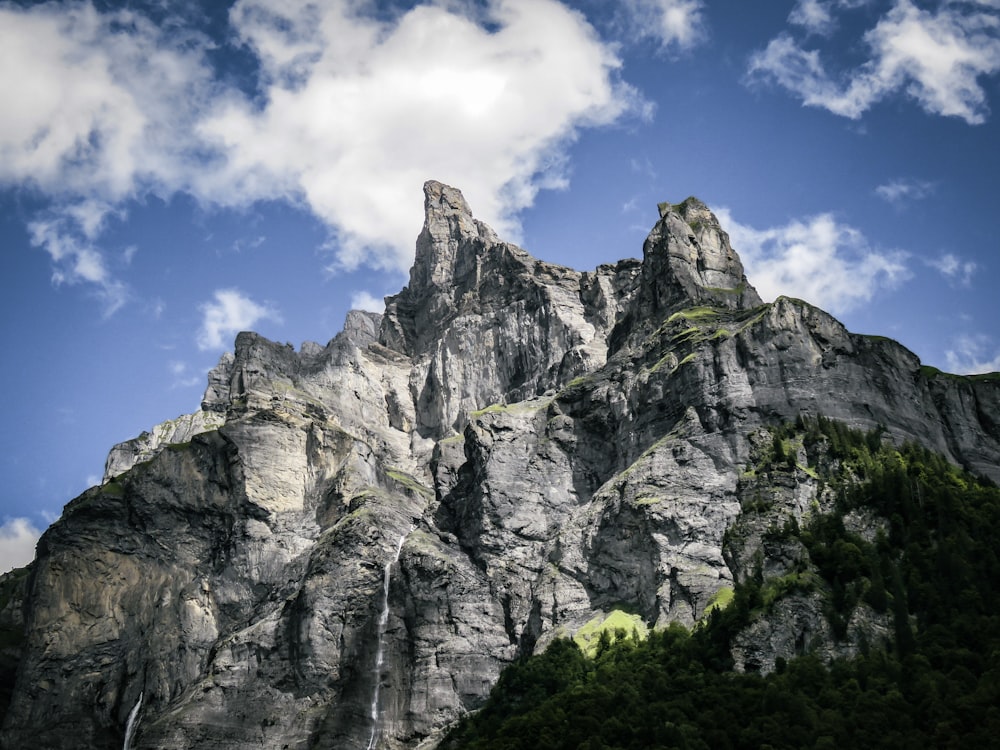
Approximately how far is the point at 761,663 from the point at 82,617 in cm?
9518

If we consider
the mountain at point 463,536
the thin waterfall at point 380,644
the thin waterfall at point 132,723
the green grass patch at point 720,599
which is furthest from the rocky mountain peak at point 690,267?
the thin waterfall at point 132,723

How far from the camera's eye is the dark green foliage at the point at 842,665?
8356cm

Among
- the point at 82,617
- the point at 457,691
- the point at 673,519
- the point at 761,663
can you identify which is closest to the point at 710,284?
the point at 673,519

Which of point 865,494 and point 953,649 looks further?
point 865,494

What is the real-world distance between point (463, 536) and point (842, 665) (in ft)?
207

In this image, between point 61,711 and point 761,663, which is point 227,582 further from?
point 761,663

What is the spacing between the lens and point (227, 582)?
15700 cm

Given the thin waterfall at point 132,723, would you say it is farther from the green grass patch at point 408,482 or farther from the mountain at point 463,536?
the green grass patch at point 408,482

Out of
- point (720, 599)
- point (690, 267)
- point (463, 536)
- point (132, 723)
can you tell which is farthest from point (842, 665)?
point (132, 723)

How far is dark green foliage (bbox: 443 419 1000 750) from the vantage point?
8356cm

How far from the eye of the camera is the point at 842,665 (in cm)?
9088

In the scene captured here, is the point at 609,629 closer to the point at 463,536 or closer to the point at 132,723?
the point at 463,536

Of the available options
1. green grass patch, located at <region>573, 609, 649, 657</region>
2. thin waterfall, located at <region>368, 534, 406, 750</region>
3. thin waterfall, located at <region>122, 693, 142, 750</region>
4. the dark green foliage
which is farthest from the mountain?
the dark green foliage

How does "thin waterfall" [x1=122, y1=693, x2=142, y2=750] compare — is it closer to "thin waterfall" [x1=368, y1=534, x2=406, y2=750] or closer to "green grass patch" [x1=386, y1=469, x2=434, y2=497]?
"thin waterfall" [x1=368, y1=534, x2=406, y2=750]
